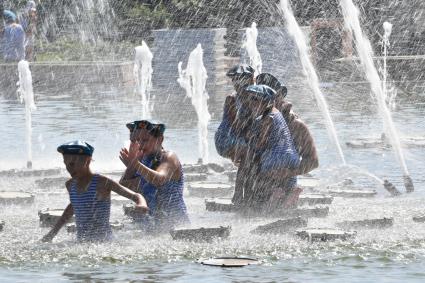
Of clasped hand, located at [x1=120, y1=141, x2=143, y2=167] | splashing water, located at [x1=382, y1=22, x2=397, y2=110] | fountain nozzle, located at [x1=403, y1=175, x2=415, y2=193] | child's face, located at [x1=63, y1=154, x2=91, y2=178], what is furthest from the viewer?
splashing water, located at [x1=382, y1=22, x2=397, y2=110]

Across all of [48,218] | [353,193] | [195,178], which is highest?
[195,178]

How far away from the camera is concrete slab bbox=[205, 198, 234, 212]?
36.3 feet

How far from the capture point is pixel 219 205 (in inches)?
438

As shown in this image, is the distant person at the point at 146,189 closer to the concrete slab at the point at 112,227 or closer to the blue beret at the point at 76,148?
the concrete slab at the point at 112,227

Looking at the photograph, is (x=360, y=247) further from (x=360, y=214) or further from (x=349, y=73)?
(x=349, y=73)

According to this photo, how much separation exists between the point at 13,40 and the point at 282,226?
18543 millimetres

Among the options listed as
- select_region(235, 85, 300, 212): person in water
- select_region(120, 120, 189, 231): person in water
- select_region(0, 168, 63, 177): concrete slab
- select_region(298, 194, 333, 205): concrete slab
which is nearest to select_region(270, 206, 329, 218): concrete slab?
select_region(235, 85, 300, 212): person in water

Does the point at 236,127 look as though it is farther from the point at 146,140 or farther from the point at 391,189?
the point at 391,189

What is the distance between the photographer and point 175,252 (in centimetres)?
922

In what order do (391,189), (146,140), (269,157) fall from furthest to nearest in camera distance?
(391,189), (269,157), (146,140)

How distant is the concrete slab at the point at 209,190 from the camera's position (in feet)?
40.7

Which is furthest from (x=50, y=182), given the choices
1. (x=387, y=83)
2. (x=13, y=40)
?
(x=387, y=83)

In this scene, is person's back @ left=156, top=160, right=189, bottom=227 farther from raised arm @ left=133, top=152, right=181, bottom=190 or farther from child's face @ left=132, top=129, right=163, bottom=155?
child's face @ left=132, top=129, right=163, bottom=155

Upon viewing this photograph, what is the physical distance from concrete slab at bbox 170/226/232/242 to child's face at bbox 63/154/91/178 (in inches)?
34.7
